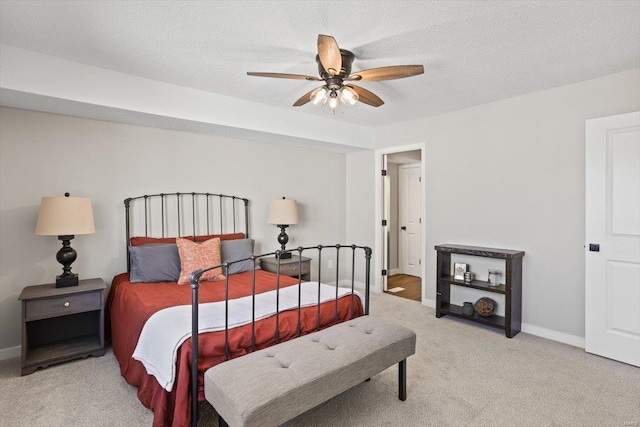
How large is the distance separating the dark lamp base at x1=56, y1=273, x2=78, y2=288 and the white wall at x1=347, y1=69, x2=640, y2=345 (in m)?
3.91

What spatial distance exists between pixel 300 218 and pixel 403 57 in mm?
2851

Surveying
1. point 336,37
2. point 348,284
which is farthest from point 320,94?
point 348,284

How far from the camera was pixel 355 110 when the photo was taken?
13.7 feet

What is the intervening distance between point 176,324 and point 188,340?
184mm

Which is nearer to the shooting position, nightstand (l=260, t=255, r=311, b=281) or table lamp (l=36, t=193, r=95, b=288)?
table lamp (l=36, t=193, r=95, b=288)

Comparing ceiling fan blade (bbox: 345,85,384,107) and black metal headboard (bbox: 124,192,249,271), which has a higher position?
ceiling fan blade (bbox: 345,85,384,107)

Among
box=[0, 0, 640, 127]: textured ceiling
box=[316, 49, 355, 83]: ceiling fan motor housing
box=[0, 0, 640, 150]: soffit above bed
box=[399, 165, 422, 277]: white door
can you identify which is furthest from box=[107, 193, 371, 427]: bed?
box=[399, 165, 422, 277]: white door

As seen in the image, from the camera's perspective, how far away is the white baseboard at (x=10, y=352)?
293 centimetres

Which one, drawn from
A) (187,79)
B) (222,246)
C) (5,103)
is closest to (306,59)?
(187,79)

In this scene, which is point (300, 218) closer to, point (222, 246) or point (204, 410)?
point (222, 246)

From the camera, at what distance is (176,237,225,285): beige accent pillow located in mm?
3253

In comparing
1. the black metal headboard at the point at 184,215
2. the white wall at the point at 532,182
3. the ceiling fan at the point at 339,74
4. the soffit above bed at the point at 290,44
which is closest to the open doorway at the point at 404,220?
the white wall at the point at 532,182

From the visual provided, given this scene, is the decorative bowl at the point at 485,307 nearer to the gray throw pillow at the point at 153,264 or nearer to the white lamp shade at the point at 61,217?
the gray throw pillow at the point at 153,264

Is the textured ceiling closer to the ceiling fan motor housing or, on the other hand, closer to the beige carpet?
the ceiling fan motor housing
